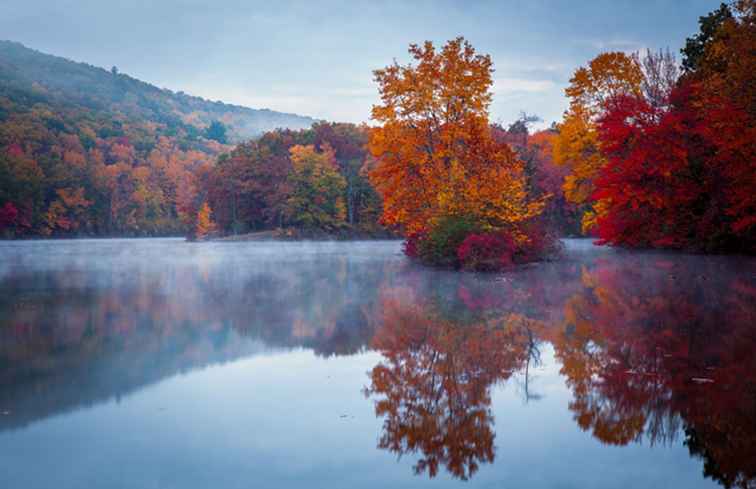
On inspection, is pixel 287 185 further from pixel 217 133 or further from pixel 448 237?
pixel 217 133

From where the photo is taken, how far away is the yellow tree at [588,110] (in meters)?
36.3

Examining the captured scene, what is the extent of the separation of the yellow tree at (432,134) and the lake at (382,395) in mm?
14211

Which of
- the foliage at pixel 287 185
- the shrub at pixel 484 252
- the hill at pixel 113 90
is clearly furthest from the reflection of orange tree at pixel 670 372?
the hill at pixel 113 90

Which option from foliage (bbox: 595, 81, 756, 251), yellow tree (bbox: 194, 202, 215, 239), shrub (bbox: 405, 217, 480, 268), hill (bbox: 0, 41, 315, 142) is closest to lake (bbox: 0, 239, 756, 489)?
shrub (bbox: 405, 217, 480, 268)

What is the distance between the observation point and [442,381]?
6383 mm

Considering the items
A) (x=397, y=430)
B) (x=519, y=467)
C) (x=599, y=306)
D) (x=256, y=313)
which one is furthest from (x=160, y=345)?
(x=599, y=306)

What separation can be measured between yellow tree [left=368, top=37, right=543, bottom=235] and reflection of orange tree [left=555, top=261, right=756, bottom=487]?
1386 centimetres

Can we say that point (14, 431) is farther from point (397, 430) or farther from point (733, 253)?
point (733, 253)

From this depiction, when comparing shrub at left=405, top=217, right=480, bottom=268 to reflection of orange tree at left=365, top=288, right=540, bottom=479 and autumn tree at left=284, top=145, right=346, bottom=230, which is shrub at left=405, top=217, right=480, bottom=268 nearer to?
reflection of orange tree at left=365, top=288, right=540, bottom=479

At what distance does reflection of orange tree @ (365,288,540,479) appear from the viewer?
15.1ft

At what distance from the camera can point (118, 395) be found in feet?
19.9

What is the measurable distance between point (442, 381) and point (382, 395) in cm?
70

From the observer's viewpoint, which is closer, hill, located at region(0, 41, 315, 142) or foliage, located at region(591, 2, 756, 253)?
foliage, located at region(591, 2, 756, 253)

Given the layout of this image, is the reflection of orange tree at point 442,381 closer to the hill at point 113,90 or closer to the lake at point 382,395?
the lake at point 382,395
